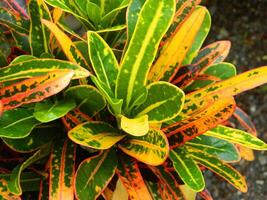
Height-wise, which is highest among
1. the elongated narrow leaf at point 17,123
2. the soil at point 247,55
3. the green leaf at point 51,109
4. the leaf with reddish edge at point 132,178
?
the green leaf at point 51,109

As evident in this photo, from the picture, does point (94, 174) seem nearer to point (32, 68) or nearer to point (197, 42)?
point (32, 68)

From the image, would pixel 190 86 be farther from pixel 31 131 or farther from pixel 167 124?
pixel 31 131

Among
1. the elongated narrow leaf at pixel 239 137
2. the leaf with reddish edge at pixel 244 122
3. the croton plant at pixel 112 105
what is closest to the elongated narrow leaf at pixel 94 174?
the croton plant at pixel 112 105

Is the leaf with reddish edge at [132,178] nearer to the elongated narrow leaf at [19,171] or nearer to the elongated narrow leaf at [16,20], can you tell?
the elongated narrow leaf at [19,171]

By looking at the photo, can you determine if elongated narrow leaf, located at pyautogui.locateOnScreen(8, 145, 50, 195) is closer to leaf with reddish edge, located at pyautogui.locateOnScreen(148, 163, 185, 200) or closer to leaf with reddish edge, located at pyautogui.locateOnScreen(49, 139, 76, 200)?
leaf with reddish edge, located at pyautogui.locateOnScreen(49, 139, 76, 200)

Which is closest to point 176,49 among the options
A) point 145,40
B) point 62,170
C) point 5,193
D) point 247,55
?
point 145,40

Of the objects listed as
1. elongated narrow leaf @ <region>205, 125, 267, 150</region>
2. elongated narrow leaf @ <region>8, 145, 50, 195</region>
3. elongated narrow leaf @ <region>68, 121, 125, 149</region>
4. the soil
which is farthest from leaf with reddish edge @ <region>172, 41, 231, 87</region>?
the soil
